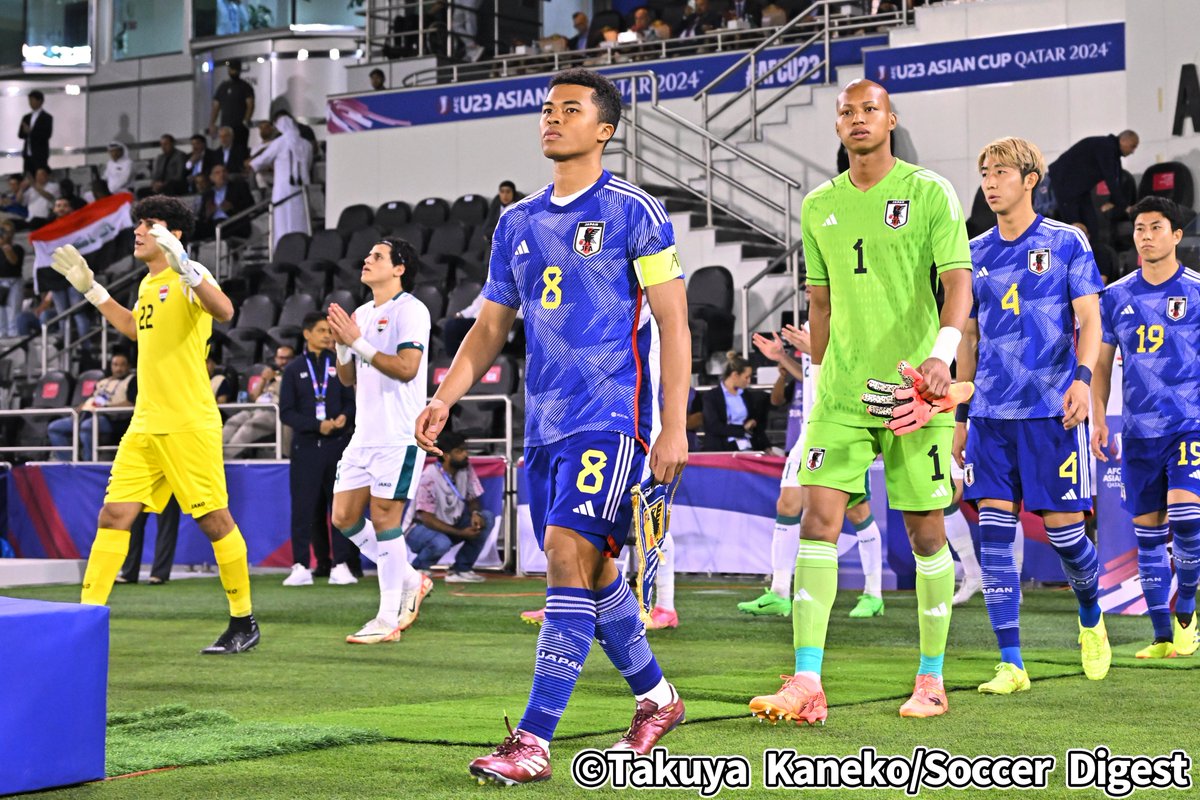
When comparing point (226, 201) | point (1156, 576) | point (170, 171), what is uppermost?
point (170, 171)

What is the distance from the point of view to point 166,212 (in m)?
8.38

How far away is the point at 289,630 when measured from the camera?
9984 mm

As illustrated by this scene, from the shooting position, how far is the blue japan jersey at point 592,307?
4.80 m

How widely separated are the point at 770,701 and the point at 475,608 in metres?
6.18

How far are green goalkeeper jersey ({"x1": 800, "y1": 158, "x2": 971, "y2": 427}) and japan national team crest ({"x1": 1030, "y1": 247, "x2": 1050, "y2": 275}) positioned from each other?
1.20 metres

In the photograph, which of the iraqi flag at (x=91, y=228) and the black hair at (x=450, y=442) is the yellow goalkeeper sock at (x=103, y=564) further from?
the iraqi flag at (x=91, y=228)

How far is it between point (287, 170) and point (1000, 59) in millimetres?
10386

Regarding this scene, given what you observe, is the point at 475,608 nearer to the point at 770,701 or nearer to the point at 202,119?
the point at 770,701

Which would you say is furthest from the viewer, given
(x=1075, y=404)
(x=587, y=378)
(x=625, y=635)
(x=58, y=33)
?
(x=58, y=33)

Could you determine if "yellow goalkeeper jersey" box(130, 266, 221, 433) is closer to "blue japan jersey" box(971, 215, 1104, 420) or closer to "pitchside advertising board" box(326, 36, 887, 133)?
"blue japan jersey" box(971, 215, 1104, 420)

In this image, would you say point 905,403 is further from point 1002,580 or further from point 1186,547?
point 1186,547

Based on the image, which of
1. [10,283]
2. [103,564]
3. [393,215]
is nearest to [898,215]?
[103,564]

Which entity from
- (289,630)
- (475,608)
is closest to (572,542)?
(289,630)

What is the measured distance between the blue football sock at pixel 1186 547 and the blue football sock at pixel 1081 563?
1.10 meters
